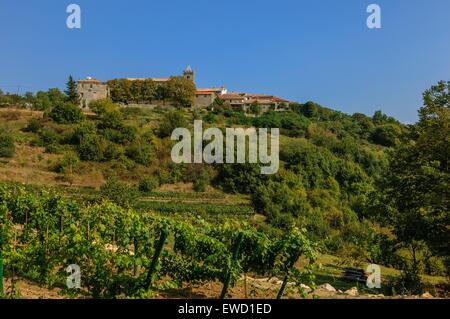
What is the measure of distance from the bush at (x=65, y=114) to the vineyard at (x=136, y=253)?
39944mm

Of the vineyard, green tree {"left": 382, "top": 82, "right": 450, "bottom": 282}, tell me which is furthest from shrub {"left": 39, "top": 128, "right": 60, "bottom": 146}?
green tree {"left": 382, "top": 82, "right": 450, "bottom": 282}

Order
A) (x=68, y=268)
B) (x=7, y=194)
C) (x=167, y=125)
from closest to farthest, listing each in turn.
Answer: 1. (x=68, y=268)
2. (x=7, y=194)
3. (x=167, y=125)

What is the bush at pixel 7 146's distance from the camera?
36.6 m

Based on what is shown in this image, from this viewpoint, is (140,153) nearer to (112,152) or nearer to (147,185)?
(112,152)

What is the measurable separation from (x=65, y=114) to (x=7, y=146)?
10.2m

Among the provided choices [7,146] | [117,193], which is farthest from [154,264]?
[7,146]

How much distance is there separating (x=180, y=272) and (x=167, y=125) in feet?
133

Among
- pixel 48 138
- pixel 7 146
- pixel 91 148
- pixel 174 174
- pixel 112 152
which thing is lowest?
pixel 174 174

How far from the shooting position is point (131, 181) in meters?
39.3

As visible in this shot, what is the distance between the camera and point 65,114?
153 feet

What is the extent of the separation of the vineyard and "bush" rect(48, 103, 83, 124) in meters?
39.9
